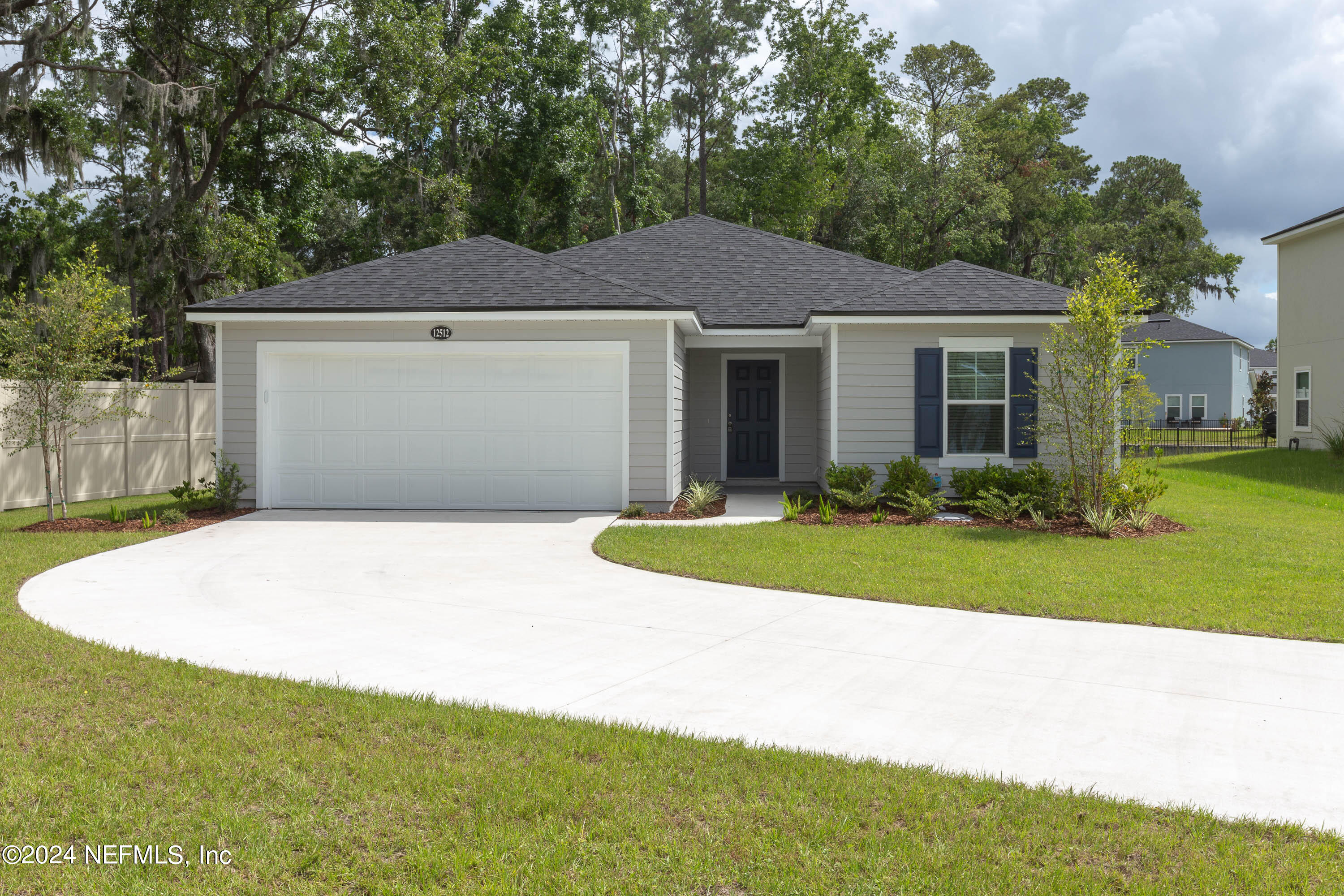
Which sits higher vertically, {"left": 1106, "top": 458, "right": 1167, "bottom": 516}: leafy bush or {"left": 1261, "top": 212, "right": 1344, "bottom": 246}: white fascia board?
{"left": 1261, "top": 212, "right": 1344, "bottom": 246}: white fascia board

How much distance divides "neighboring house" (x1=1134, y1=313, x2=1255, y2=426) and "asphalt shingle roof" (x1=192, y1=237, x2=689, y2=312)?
116ft

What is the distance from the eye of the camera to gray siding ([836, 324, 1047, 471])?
12977 millimetres

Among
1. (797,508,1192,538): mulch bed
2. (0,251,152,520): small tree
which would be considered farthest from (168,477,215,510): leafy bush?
(797,508,1192,538): mulch bed

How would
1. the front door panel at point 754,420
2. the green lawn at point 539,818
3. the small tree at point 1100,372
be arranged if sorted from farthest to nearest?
1. the front door panel at point 754,420
2. the small tree at point 1100,372
3. the green lawn at point 539,818

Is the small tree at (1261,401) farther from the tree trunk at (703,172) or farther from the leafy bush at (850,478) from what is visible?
the leafy bush at (850,478)

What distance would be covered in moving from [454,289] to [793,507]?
5.42 meters

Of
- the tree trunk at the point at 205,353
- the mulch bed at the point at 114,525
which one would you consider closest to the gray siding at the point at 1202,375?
the tree trunk at the point at 205,353

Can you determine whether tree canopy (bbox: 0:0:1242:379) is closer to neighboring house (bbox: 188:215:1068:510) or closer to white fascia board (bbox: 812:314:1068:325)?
neighboring house (bbox: 188:215:1068:510)

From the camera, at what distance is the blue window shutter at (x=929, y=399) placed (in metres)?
12.9

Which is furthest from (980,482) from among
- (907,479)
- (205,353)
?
(205,353)

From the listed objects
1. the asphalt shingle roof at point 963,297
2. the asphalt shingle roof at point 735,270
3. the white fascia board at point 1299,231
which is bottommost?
the asphalt shingle roof at point 963,297

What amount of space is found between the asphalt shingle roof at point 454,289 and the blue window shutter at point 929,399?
11.4 ft

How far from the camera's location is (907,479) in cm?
1241

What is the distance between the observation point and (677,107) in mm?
34969
